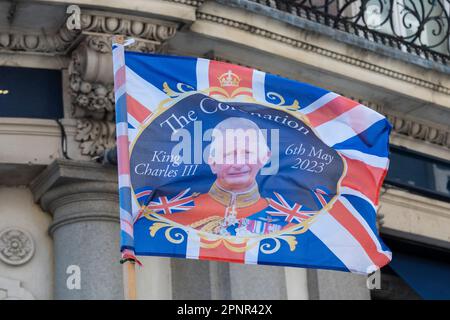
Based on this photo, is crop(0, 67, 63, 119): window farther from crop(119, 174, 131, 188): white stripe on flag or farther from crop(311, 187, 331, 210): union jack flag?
crop(119, 174, 131, 188): white stripe on flag

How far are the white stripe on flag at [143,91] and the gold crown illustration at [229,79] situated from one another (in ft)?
1.66

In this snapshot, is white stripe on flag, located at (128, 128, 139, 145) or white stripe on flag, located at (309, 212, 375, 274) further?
white stripe on flag, located at (309, 212, 375, 274)

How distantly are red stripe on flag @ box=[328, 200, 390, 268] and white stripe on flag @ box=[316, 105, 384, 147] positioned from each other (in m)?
0.51

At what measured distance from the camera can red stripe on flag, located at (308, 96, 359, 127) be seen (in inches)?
725

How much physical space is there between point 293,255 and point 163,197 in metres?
1.09

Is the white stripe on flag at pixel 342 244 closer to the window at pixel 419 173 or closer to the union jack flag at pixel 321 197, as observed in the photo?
the union jack flag at pixel 321 197

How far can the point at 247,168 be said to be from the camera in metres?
17.9

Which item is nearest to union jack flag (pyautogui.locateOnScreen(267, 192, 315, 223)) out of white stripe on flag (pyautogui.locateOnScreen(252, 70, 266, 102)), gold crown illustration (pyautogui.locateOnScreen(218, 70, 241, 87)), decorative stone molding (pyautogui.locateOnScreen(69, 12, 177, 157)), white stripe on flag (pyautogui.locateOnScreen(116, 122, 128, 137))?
white stripe on flag (pyautogui.locateOnScreen(252, 70, 266, 102))

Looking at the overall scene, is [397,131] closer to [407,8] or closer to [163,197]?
[407,8]

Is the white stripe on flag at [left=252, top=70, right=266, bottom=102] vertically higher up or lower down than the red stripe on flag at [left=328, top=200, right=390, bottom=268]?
higher up

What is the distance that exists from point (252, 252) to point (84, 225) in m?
2.23
